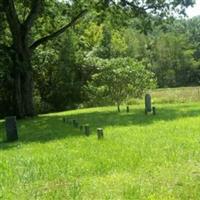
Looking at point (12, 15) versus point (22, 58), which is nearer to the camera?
point (12, 15)

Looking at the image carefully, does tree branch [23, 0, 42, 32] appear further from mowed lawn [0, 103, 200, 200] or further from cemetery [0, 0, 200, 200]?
mowed lawn [0, 103, 200, 200]

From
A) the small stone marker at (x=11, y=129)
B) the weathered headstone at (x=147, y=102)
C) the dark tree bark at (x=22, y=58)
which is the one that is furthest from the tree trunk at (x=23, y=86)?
the small stone marker at (x=11, y=129)

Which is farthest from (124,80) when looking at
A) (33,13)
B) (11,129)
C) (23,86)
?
(11,129)

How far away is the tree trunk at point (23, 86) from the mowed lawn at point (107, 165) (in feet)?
36.1

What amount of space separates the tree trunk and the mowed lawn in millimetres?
11007

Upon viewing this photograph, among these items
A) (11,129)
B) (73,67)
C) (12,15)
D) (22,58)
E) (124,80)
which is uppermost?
(12,15)

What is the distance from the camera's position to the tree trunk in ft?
85.9

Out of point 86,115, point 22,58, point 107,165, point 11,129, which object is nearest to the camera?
point 107,165

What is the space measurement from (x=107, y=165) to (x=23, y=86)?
58.6ft

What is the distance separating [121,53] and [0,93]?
38292 mm

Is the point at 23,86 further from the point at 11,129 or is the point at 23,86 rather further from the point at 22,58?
the point at 11,129

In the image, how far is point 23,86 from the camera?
26.8 m

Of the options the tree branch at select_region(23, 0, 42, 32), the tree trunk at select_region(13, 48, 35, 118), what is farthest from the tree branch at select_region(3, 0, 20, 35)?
the tree trunk at select_region(13, 48, 35, 118)

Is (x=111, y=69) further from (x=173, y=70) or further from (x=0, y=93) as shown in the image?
(x=173, y=70)
